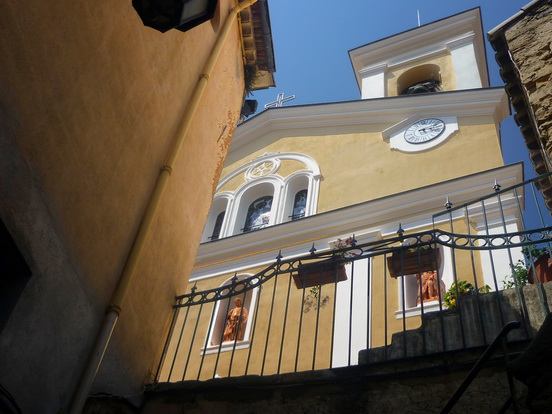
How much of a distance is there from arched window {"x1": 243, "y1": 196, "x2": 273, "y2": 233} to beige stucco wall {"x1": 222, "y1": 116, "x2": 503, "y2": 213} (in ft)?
3.15

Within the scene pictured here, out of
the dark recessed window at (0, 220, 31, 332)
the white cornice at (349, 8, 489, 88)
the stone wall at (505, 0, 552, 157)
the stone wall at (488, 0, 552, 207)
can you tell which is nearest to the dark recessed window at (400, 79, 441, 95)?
the white cornice at (349, 8, 489, 88)

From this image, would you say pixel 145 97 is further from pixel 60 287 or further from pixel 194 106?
pixel 60 287

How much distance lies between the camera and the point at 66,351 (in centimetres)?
466

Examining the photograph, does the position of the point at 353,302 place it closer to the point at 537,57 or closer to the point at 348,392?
the point at 348,392

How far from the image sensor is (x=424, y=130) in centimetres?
1608

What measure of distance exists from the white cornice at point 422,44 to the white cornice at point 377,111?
12.2 feet

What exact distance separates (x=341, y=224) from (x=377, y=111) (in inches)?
192

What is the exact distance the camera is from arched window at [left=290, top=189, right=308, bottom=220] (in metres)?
15.8

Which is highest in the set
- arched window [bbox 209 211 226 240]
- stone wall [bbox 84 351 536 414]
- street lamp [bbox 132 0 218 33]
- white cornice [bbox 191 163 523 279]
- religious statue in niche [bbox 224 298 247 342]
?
arched window [bbox 209 211 226 240]

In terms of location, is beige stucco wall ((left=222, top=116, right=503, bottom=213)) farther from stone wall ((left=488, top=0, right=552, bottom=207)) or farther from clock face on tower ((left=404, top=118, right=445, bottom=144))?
stone wall ((left=488, top=0, right=552, bottom=207))

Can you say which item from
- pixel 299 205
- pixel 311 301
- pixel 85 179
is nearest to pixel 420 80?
pixel 299 205

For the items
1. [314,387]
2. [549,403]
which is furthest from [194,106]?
[549,403]

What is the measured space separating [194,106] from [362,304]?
5.73m

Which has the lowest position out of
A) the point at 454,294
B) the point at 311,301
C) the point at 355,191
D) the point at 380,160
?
the point at 454,294
